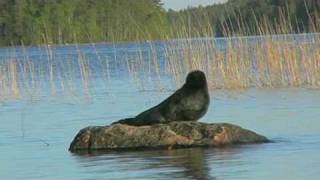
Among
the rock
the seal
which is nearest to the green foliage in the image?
the seal

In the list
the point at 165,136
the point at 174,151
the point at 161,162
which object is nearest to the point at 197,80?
the point at 165,136

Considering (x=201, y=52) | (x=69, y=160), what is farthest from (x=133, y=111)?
(x=69, y=160)

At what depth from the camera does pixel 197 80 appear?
15.4 m

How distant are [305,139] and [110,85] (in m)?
20.2

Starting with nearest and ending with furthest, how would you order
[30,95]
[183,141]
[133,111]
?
1. [183,141]
2. [133,111]
3. [30,95]

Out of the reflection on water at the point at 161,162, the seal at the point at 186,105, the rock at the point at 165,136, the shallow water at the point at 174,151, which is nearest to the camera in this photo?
the reflection on water at the point at 161,162

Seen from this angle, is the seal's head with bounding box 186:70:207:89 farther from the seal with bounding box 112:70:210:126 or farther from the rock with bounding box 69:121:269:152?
the rock with bounding box 69:121:269:152

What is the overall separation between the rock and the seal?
42 cm

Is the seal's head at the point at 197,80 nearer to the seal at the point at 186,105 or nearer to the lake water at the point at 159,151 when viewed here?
the seal at the point at 186,105

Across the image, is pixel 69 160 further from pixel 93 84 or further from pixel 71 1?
pixel 71 1

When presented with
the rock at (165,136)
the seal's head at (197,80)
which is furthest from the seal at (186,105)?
the rock at (165,136)

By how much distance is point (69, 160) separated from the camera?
14.3 meters

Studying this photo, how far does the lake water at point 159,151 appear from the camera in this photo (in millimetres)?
12625

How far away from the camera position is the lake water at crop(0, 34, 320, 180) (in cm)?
1262
